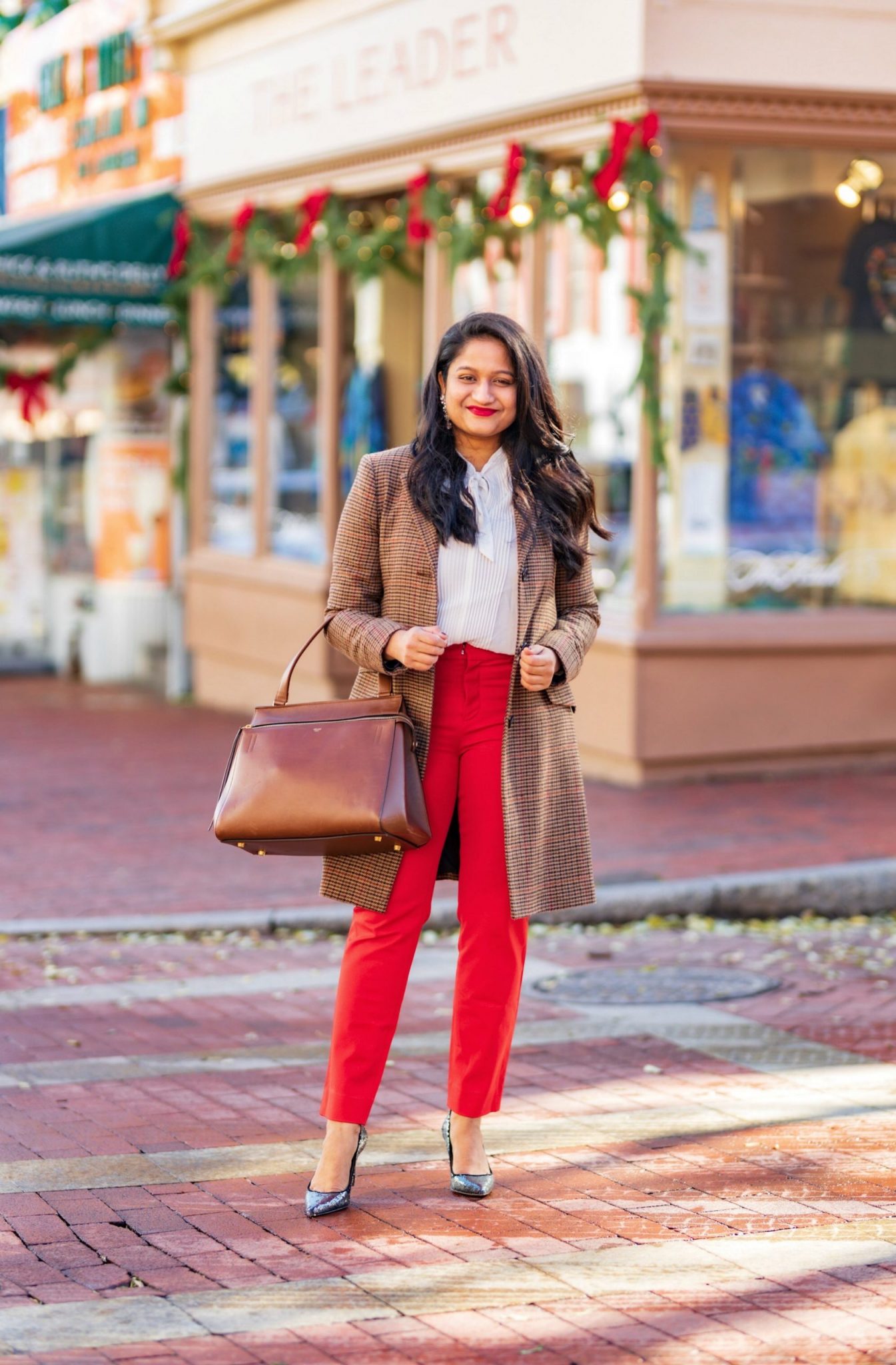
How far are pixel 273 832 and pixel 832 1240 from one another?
145cm

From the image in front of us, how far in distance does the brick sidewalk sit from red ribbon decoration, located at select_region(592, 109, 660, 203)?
3078 mm

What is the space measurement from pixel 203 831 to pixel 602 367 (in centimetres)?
343

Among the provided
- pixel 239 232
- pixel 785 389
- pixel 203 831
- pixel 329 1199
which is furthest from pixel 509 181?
pixel 329 1199

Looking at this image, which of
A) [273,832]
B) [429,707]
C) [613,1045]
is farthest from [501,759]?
[613,1045]

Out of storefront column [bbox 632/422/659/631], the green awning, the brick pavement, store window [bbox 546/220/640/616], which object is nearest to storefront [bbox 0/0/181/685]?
the green awning

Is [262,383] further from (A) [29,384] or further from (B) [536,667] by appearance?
(B) [536,667]

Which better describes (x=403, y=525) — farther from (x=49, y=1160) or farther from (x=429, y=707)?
(x=49, y=1160)

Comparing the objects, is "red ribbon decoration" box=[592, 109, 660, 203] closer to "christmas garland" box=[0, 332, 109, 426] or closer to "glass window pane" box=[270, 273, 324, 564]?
"glass window pane" box=[270, 273, 324, 564]

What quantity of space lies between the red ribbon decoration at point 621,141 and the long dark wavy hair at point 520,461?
5749mm

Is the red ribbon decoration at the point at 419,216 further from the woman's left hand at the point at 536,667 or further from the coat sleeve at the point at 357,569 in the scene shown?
the woman's left hand at the point at 536,667

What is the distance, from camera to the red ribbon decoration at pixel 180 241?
49.6 feet

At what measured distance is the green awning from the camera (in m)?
14.5

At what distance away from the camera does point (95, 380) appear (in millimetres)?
16375

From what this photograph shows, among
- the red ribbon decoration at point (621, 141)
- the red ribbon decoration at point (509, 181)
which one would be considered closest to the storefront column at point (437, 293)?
the red ribbon decoration at point (509, 181)
